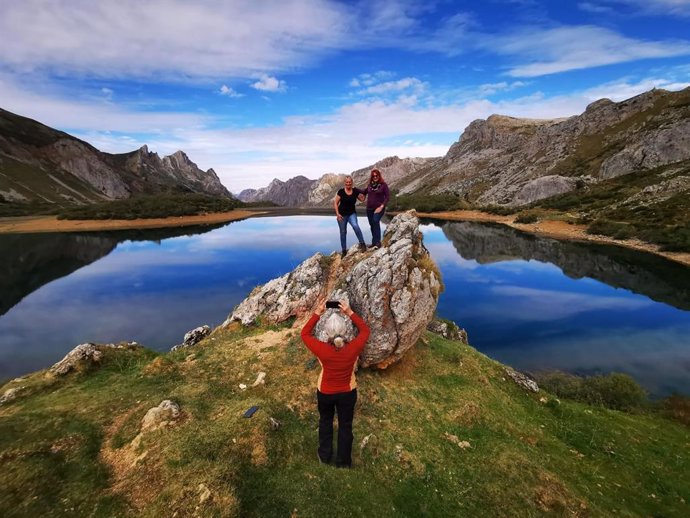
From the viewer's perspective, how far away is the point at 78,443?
30.5 feet

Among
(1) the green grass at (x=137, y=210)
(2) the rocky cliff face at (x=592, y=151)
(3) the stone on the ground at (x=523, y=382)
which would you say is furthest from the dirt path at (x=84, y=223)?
(2) the rocky cliff face at (x=592, y=151)

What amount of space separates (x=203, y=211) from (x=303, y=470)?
459 feet

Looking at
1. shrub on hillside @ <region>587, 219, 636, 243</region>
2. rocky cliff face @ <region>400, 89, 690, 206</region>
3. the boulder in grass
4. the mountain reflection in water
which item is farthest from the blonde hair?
rocky cliff face @ <region>400, 89, 690, 206</region>

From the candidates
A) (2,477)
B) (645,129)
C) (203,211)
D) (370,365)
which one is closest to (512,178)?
(645,129)

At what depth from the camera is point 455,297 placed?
40000 millimetres

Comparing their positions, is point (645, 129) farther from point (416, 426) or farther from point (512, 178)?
point (416, 426)

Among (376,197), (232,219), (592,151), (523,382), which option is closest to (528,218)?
(592,151)

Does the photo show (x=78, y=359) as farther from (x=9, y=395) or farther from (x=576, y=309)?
(x=576, y=309)

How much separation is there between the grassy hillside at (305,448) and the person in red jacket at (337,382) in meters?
0.73

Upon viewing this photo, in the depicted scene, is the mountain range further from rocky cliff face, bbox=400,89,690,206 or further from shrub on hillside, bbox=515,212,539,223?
shrub on hillside, bbox=515,212,539,223

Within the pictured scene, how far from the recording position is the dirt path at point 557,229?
61.4m

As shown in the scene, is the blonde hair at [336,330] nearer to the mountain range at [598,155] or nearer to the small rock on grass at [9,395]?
the small rock on grass at [9,395]

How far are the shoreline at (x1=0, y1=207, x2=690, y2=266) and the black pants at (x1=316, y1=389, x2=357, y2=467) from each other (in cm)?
6971

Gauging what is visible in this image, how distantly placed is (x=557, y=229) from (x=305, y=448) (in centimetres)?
9705
